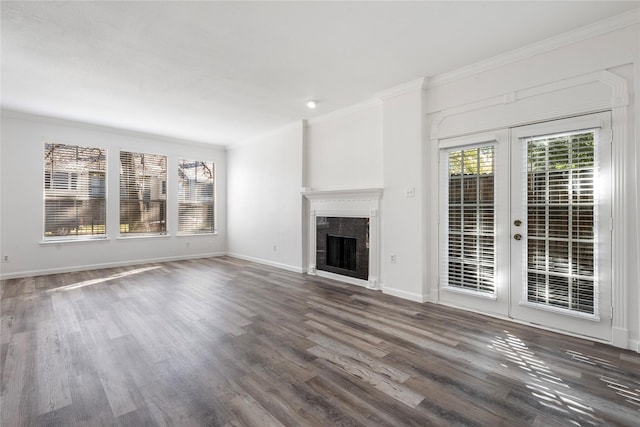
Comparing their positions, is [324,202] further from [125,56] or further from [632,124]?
[632,124]

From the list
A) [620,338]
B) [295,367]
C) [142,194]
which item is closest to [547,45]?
[620,338]

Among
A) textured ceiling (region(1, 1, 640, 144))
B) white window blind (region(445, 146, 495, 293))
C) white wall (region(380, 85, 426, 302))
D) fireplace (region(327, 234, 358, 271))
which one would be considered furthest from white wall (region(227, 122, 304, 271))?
white window blind (region(445, 146, 495, 293))

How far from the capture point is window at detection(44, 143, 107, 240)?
560cm

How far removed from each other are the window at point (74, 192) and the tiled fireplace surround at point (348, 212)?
4.31 m

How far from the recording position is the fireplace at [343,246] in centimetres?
473

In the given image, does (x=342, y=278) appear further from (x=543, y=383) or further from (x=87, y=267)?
(x=87, y=267)

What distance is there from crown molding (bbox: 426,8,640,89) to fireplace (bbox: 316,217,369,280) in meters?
2.28

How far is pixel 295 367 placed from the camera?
229 cm

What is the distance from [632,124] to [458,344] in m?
2.46

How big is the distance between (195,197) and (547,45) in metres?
7.23

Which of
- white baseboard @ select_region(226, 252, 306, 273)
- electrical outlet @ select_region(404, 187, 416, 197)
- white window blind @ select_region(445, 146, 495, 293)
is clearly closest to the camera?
white window blind @ select_region(445, 146, 495, 293)

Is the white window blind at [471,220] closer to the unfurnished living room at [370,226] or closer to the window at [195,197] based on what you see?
the unfurnished living room at [370,226]

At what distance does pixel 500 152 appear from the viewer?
3.32m

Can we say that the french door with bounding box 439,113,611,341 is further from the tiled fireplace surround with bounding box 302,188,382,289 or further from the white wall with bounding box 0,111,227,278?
the white wall with bounding box 0,111,227,278
